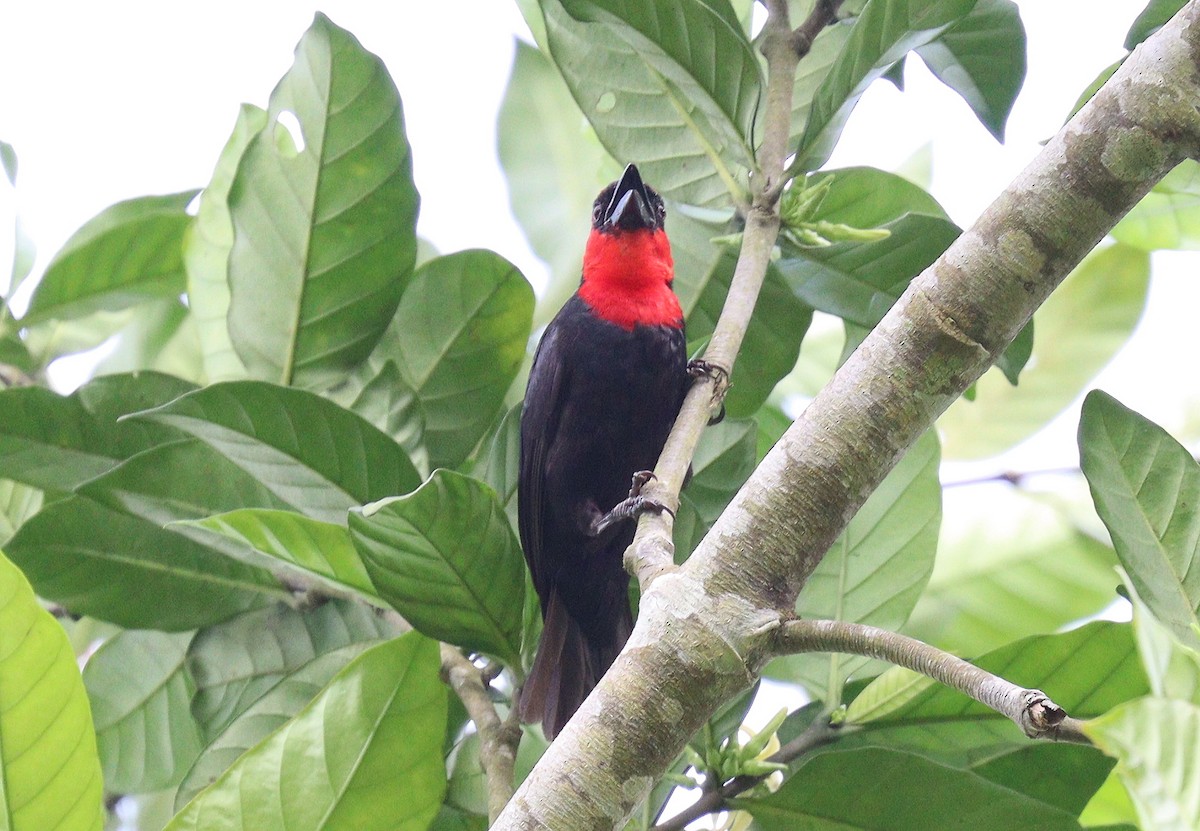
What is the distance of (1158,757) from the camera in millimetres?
831

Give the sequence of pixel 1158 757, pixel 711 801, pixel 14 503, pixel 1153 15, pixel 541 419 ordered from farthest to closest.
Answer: pixel 541 419 → pixel 14 503 → pixel 1153 15 → pixel 711 801 → pixel 1158 757

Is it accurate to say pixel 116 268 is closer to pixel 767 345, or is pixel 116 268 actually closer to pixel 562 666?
pixel 562 666

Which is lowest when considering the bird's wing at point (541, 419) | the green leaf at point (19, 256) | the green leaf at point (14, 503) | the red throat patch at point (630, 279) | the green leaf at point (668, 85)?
the green leaf at point (14, 503)

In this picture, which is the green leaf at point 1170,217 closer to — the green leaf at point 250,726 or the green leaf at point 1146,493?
the green leaf at point 1146,493

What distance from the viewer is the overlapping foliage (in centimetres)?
146

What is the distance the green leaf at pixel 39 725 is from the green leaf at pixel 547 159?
61.5 inches

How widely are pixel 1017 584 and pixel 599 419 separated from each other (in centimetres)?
93

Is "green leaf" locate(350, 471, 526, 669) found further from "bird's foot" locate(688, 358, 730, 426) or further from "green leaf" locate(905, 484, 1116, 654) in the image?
"green leaf" locate(905, 484, 1116, 654)

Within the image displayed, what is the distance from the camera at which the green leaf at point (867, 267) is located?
186cm

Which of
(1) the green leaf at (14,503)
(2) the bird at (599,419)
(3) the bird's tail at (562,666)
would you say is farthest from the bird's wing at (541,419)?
(1) the green leaf at (14,503)

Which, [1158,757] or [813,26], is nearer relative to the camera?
[1158,757]

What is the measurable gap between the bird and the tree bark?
112 cm

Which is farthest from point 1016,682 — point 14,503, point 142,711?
point 14,503

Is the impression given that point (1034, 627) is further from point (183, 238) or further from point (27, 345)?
point (27, 345)
